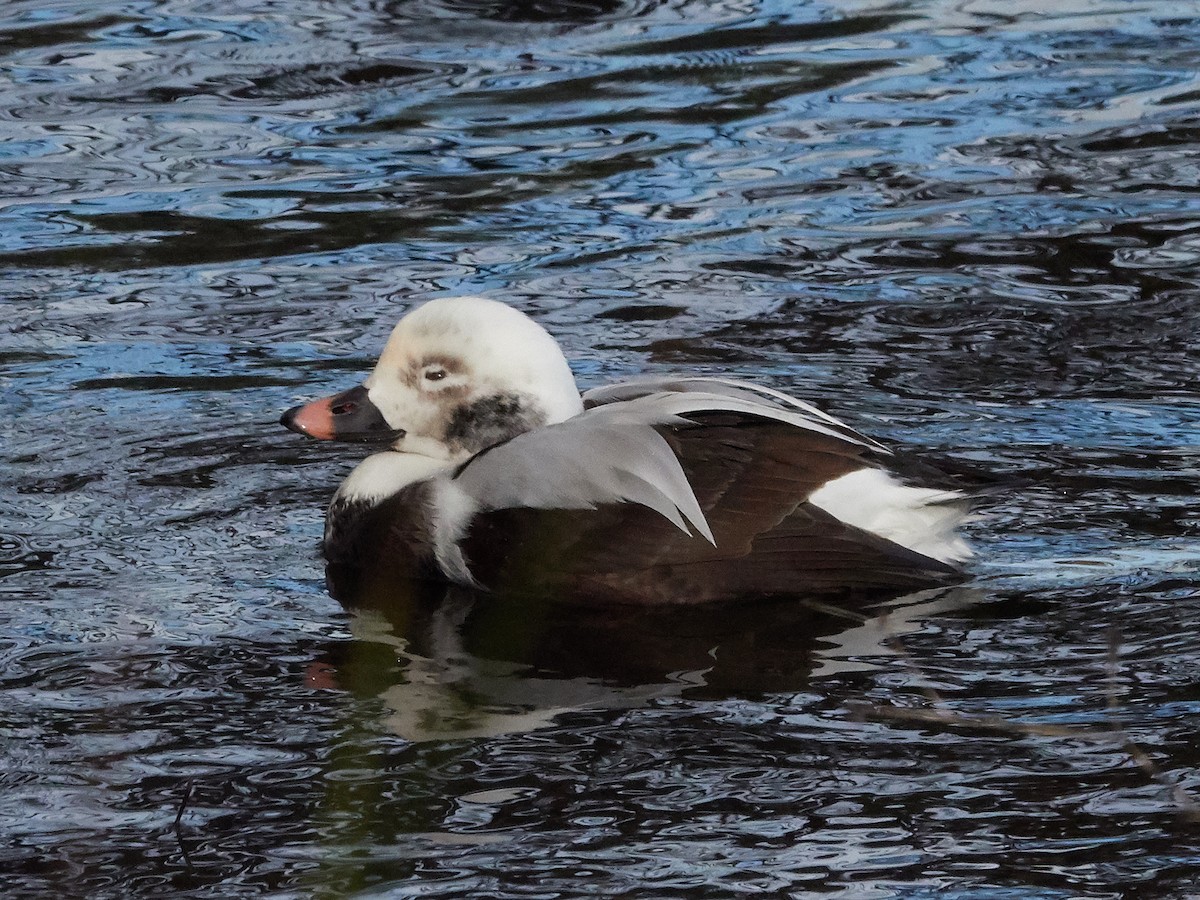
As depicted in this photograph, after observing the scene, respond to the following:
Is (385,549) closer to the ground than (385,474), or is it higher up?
closer to the ground

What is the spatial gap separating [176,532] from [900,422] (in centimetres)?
218

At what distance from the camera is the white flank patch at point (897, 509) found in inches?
204

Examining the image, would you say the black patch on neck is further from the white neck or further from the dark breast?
the dark breast

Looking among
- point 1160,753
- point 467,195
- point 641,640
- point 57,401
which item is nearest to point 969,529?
point 641,640

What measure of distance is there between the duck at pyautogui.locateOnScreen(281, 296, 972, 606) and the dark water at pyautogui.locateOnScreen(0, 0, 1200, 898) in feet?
0.37

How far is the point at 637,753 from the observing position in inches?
166

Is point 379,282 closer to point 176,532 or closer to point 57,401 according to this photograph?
point 57,401

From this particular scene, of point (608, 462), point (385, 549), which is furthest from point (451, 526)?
point (608, 462)

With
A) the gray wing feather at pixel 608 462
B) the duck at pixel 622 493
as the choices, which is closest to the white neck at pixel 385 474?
the duck at pixel 622 493

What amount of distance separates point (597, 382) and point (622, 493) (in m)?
1.75

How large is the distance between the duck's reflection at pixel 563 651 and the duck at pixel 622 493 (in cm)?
6

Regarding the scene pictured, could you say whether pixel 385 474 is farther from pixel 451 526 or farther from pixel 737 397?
pixel 737 397

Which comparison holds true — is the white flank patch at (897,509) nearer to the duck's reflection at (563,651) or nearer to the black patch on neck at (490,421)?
the duck's reflection at (563,651)

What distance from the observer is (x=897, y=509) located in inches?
206
